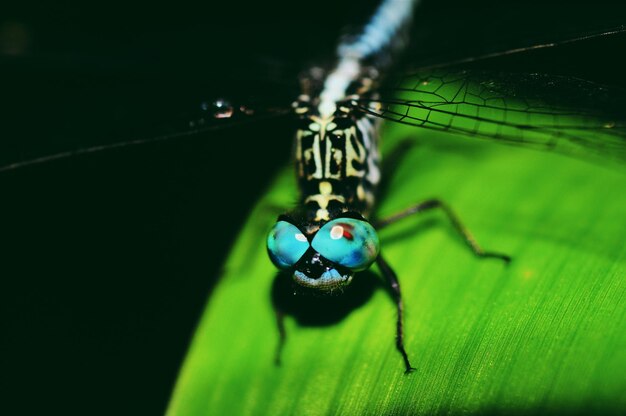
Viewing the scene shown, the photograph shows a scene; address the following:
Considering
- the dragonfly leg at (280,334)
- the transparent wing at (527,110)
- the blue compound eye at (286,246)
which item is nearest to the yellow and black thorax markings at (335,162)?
the transparent wing at (527,110)

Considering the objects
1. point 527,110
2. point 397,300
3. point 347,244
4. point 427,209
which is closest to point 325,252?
point 347,244

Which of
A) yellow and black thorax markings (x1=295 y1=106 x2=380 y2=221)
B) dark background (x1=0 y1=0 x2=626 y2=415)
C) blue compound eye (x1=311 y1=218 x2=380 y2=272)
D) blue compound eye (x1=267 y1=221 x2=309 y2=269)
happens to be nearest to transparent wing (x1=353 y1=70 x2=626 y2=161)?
yellow and black thorax markings (x1=295 y1=106 x2=380 y2=221)

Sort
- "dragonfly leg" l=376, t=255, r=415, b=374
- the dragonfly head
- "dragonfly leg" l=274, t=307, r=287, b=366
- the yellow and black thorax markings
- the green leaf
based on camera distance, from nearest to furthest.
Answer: the green leaf, "dragonfly leg" l=376, t=255, r=415, b=374, the dragonfly head, "dragonfly leg" l=274, t=307, r=287, b=366, the yellow and black thorax markings

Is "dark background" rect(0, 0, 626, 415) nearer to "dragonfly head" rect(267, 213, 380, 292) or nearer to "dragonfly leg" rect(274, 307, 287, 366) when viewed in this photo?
"dragonfly leg" rect(274, 307, 287, 366)

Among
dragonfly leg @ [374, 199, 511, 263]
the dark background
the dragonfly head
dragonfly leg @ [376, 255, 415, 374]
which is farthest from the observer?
the dark background

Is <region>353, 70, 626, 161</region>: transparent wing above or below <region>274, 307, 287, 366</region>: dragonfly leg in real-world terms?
above

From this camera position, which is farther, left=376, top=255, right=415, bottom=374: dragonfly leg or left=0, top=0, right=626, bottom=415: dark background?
left=0, top=0, right=626, bottom=415: dark background
